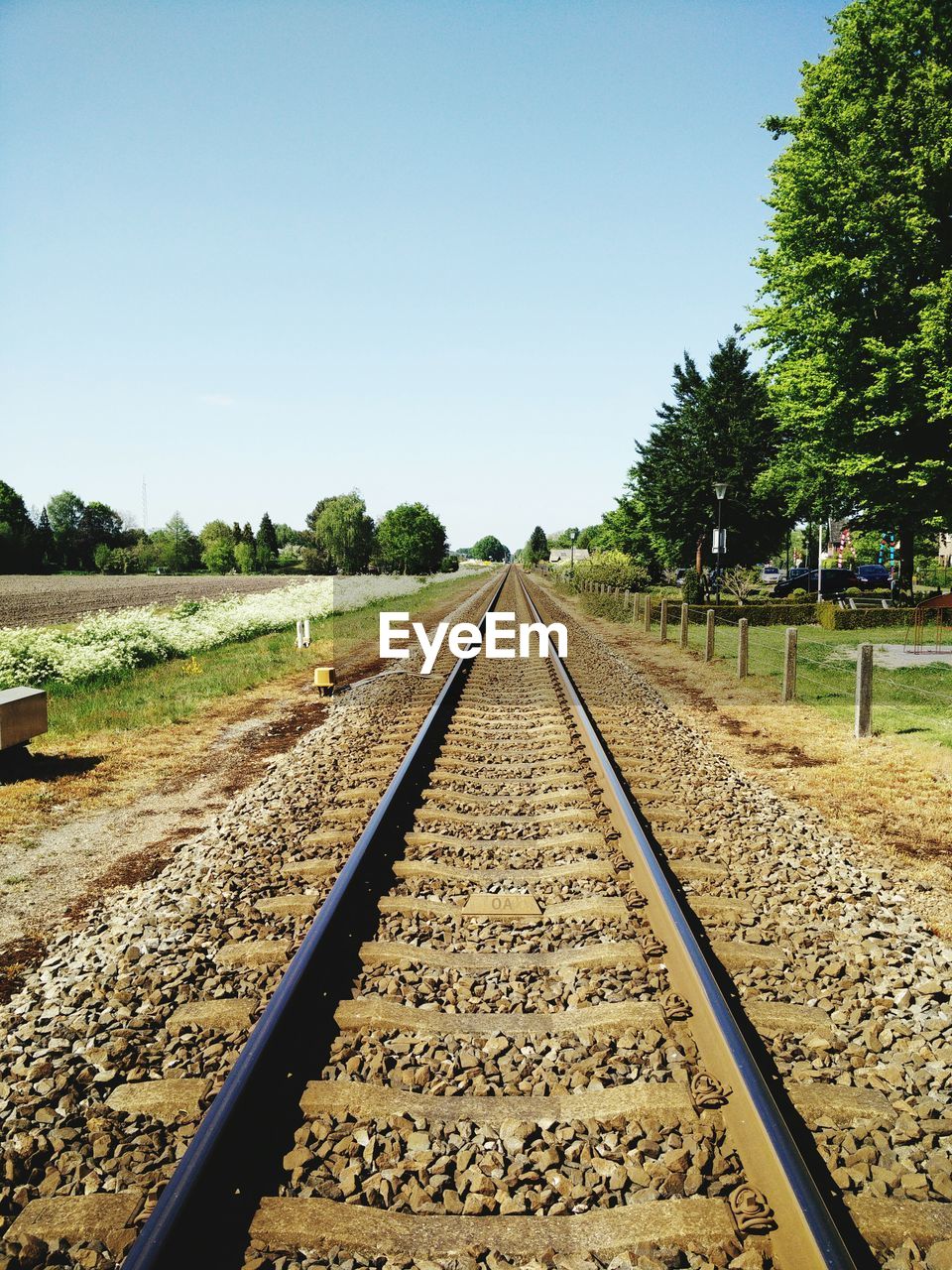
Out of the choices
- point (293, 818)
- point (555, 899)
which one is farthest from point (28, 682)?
point (555, 899)

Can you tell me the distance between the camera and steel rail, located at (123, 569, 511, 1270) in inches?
86.9

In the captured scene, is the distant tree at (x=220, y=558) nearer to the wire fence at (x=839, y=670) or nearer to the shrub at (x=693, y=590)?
the shrub at (x=693, y=590)

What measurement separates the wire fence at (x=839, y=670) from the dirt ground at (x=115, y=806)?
7.05m

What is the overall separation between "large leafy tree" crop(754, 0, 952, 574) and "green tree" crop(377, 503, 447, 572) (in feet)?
322

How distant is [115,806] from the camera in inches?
274

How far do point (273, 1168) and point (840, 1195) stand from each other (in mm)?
1857

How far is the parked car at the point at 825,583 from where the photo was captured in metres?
31.6

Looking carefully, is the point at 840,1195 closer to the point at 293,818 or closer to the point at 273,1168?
the point at 273,1168

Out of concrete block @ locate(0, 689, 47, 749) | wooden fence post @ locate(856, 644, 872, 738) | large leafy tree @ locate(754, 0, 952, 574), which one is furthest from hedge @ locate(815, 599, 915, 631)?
concrete block @ locate(0, 689, 47, 749)

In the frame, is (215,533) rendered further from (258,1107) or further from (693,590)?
(258,1107)

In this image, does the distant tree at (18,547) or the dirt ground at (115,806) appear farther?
the distant tree at (18,547)

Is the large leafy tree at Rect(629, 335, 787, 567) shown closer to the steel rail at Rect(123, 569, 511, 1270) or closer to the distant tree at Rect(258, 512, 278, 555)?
the steel rail at Rect(123, 569, 511, 1270)

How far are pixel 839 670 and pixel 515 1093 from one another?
41.8 ft

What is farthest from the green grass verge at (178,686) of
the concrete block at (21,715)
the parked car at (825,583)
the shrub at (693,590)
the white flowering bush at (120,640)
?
the parked car at (825,583)
